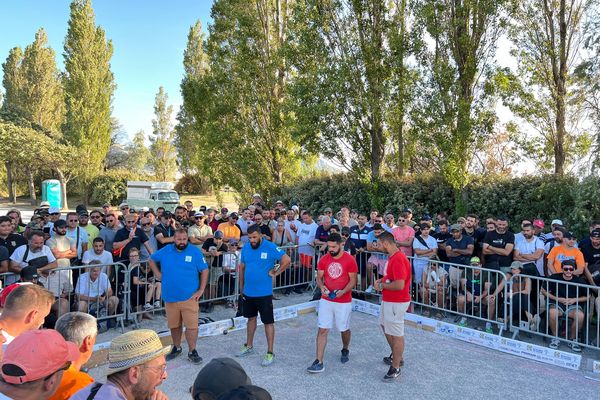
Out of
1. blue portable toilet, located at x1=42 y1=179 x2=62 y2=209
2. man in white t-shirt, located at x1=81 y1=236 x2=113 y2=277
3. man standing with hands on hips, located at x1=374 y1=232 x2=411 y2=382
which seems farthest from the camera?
blue portable toilet, located at x1=42 y1=179 x2=62 y2=209

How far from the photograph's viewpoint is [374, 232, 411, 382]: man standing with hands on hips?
5.51 m

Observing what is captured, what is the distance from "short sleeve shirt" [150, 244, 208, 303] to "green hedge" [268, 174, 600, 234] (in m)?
8.97

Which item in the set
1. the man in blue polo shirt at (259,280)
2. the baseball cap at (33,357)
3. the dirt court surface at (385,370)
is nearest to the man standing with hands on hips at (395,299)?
the dirt court surface at (385,370)

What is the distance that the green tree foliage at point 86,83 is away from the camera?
36219 mm

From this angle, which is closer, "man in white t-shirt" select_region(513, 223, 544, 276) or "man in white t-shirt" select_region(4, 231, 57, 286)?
"man in white t-shirt" select_region(4, 231, 57, 286)

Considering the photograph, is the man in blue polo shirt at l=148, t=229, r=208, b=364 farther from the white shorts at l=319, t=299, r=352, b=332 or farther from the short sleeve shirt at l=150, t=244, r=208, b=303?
the white shorts at l=319, t=299, r=352, b=332

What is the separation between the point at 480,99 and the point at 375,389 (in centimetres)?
1078

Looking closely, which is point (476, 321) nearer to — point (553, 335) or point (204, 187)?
point (553, 335)

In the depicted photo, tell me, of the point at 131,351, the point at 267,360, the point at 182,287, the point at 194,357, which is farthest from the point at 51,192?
the point at 131,351

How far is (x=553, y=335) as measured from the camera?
21.1ft

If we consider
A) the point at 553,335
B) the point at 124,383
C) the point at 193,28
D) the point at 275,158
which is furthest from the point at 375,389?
the point at 193,28

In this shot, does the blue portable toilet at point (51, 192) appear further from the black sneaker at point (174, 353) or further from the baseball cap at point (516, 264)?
the baseball cap at point (516, 264)

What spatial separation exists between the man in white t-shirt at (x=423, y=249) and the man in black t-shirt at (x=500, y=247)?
936 millimetres

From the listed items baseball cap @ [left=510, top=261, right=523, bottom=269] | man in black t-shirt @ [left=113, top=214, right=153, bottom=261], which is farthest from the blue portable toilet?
baseball cap @ [left=510, top=261, right=523, bottom=269]
